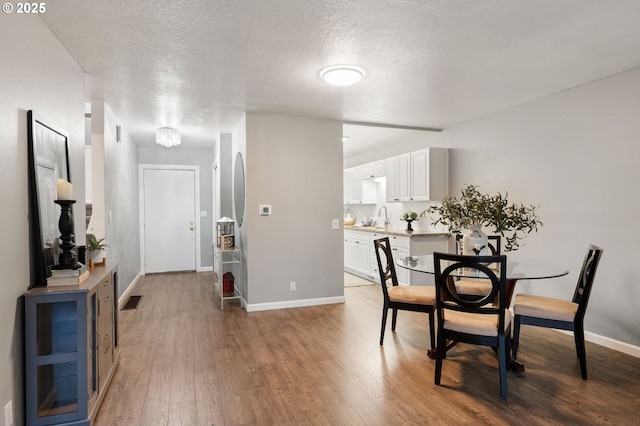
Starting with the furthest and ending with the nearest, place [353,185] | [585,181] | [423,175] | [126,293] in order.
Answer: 1. [353,185]
2. [423,175]
3. [126,293]
4. [585,181]

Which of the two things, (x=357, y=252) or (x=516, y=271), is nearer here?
(x=516, y=271)

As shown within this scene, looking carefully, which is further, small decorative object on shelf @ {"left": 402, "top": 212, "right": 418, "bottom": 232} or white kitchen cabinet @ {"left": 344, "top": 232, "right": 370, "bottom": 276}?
white kitchen cabinet @ {"left": 344, "top": 232, "right": 370, "bottom": 276}

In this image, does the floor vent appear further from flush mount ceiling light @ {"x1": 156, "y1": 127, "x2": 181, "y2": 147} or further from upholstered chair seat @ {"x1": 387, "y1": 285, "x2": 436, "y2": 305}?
upholstered chair seat @ {"x1": 387, "y1": 285, "x2": 436, "y2": 305}

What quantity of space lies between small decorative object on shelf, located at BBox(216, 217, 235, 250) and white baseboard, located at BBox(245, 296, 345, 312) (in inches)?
36.7

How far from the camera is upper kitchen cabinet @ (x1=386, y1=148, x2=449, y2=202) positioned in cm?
544

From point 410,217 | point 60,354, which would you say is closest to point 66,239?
point 60,354

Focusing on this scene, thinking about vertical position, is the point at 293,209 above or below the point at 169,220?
above

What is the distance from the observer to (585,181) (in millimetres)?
3680

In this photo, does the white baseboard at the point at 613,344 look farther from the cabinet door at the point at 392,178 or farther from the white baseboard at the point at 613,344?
the cabinet door at the point at 392,178

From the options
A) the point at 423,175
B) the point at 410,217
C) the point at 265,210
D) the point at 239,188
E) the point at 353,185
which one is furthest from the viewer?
the point at 353,185

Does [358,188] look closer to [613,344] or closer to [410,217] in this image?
[410,217]

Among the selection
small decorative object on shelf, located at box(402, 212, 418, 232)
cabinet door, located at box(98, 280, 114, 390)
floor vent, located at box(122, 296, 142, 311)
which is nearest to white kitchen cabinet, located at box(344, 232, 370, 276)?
small decorative object on shelf, located at box(402, 212, 418, 232)

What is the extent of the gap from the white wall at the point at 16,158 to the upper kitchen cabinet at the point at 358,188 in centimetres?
569

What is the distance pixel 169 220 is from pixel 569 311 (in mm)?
6654
